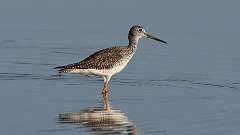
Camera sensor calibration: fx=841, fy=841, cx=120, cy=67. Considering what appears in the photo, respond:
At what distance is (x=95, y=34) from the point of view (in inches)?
863

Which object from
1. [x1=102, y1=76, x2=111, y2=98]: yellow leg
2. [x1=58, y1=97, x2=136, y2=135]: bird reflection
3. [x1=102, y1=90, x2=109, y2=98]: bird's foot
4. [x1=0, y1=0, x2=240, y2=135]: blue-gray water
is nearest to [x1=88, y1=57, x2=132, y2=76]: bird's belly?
[x1=102, y1=76, x2=111, y2=98]: yellow leg

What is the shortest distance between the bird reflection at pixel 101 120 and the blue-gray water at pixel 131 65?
142 mm

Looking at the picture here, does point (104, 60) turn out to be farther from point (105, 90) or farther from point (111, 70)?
point (105, 90)

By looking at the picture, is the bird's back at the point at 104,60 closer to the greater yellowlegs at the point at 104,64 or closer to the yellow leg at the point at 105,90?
the greater yellowlegs at the point at 104,64

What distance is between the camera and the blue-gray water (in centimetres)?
1423

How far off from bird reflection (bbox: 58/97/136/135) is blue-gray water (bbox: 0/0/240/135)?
0.47 ft

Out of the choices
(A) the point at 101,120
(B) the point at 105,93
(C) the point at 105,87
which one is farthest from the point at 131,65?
(A) the point at 101,120

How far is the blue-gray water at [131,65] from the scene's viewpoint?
1423 cm

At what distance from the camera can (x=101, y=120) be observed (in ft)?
47.1

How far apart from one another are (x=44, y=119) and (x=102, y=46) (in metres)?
6.97

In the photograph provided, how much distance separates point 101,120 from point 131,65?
501cm

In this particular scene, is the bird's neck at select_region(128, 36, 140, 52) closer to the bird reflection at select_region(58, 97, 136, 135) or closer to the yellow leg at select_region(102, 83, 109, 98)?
the yellow leg at select_region(102, 83, 109, 98)

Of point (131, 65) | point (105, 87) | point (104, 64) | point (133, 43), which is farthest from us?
point (131, 65)

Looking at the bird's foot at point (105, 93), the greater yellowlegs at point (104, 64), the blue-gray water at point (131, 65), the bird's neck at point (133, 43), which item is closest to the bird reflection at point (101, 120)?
the blue-gray water at point (131, 65)
